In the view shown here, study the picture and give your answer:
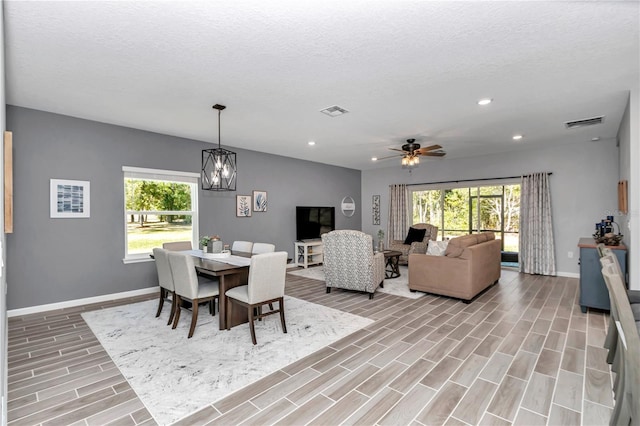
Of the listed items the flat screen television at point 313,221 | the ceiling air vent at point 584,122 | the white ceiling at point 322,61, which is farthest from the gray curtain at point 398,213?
the ceiling air vent at point 584,122

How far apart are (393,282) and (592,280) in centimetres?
277

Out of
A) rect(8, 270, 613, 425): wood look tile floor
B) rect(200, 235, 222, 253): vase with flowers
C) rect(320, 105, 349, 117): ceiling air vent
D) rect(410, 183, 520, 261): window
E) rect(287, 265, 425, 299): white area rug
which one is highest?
rect(320, 105, 349, 117): ceiling air vent

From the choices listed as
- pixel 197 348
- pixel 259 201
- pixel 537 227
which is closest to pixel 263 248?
pixel 197 348

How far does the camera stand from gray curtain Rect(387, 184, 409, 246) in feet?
28.0

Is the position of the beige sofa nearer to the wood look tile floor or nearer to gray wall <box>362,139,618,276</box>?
the wood look tile floor

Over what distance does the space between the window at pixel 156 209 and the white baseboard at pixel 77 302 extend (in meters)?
0.53

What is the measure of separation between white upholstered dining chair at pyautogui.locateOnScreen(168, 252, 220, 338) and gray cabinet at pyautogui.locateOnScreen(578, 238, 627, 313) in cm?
456

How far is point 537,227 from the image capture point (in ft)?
21.2

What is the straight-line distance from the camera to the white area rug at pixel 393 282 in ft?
16.2

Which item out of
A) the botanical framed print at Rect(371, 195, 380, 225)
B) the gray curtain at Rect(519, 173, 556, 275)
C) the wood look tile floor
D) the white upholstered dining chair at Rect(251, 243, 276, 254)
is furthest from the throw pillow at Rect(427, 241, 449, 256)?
the botanical framed print at Rect(371, 195, 380, 225)

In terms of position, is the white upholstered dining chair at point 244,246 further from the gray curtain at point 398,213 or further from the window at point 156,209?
the gray curtain at point 398,213

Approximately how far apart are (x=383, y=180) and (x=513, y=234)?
3540 millimetres

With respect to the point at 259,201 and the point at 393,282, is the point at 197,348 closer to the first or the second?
the point at 393,282

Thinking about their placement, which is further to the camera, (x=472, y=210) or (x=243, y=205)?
(x=472, y=210)
